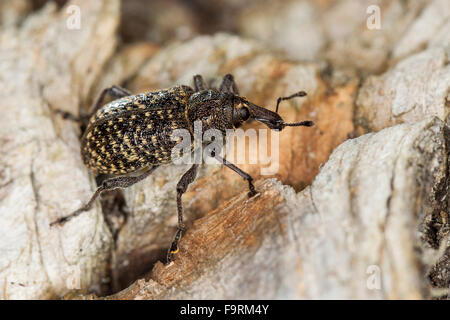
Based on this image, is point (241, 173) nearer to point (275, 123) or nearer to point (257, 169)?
point (257, 169)

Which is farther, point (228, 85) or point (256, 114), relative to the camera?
point (228, 85)

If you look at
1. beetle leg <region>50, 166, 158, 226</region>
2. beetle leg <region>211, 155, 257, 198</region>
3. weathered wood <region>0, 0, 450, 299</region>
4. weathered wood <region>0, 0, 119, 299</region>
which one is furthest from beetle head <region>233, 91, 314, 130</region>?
weathered wood <region>0, 0, 119, 299</region>

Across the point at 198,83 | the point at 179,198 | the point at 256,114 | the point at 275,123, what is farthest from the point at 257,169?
the point at 198,83

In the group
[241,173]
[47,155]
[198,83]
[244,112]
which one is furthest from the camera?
[198,83]

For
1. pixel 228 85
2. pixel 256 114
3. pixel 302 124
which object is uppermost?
pixel 228 85

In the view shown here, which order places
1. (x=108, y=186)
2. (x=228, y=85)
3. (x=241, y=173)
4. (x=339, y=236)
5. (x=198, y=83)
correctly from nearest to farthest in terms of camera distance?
(x=339, y=236), (x=241, y=173), (x=108, y=186), (x=228, y=85), (x=198, y=83)

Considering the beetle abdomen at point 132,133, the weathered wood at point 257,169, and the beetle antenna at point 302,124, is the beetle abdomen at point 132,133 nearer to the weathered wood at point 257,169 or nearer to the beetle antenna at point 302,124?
the weathered wood at point 257,169

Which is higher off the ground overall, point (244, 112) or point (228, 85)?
point (228, 85)

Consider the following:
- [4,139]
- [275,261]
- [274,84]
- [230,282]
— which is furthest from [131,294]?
[274,84]

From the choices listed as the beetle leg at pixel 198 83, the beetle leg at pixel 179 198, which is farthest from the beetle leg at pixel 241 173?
the beetle leg at pixel 198 83
